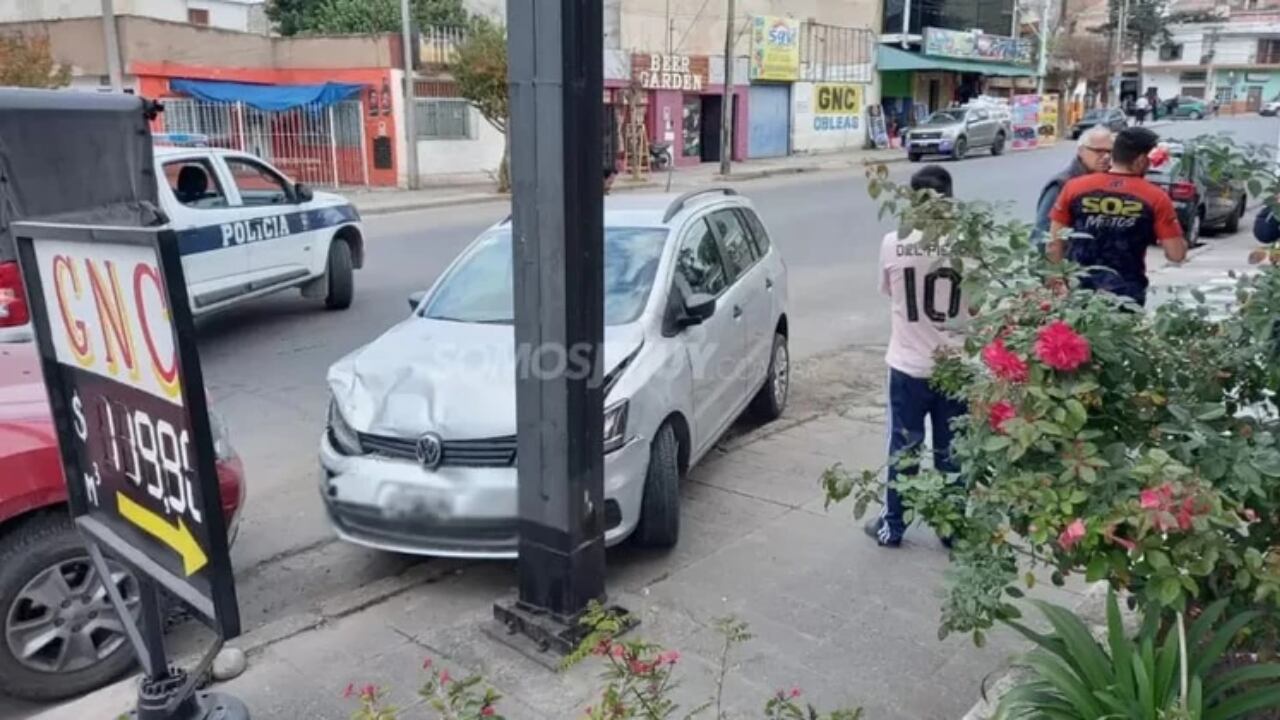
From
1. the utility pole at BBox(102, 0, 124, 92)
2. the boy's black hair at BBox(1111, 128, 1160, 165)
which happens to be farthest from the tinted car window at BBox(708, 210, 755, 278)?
the utility pole at BBox(102, 0, 124, 92)

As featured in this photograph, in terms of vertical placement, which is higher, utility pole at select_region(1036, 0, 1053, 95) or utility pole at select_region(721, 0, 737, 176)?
utility pole at select_region(1036, 0, 1053, 95)

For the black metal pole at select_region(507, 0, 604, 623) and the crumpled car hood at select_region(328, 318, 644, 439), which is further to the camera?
the crumpled car hood at select_region(328, 318, 644, 439)

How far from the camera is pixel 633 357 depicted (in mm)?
4848

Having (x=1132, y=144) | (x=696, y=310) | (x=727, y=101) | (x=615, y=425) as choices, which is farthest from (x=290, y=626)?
(x=727, y=101)

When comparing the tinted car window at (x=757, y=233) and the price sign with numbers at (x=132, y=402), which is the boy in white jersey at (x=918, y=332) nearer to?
the tinted car window at (x=757, y=233)

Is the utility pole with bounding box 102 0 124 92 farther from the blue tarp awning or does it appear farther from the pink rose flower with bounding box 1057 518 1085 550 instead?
the pink rose flower with bounding box 1057 518 1085 550

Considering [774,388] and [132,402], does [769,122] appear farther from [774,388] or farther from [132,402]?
[132,402]

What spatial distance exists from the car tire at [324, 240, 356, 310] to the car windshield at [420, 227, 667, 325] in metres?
5.23

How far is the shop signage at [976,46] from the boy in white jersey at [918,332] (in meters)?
39.9

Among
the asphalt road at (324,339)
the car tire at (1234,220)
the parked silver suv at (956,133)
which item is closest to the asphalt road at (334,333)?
the asphalt road at (324,339)

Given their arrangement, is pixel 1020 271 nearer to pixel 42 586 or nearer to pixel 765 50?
pixel 42 586

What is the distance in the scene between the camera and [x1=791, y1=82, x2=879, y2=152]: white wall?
119ft

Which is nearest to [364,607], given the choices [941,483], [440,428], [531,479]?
[440,428]

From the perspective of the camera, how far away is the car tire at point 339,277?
10828 mm
